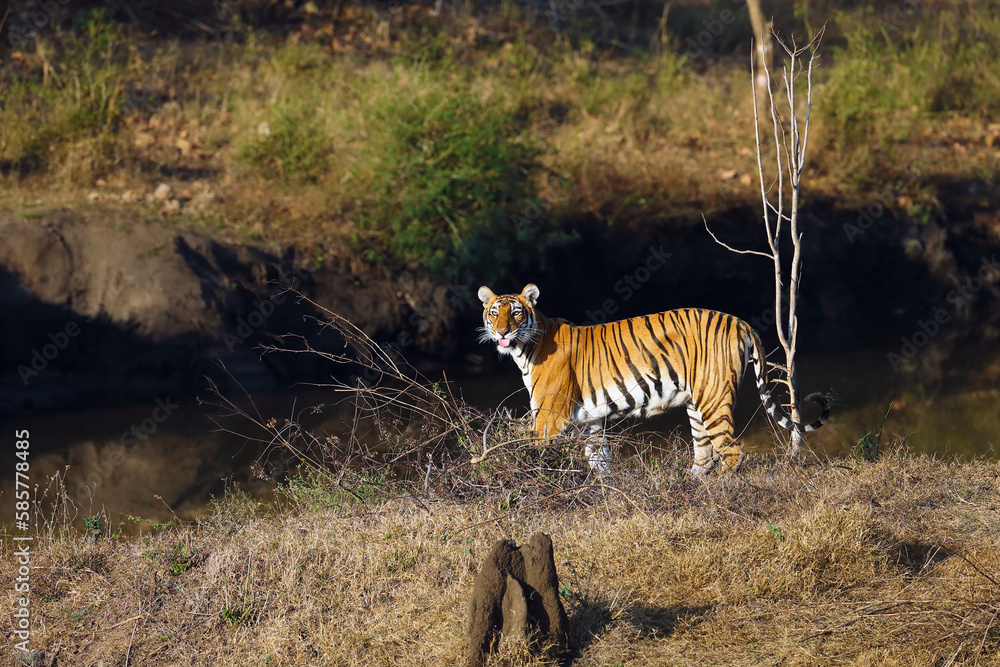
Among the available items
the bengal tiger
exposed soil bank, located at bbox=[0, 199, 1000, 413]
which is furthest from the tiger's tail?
exposed soil bank, located at bbox=[0, 199, 1000, 413]

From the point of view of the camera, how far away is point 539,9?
19.1 m

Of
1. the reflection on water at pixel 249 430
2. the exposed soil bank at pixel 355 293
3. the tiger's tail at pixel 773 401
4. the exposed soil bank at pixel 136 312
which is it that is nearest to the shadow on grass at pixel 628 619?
the tiger's tail at pixel 773 401

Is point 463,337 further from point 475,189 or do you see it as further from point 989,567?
point 989,567

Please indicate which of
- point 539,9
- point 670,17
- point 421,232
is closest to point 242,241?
point 421,232

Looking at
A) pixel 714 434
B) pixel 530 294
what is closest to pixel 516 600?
pixel 714 434

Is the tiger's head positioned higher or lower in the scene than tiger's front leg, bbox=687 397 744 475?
higher

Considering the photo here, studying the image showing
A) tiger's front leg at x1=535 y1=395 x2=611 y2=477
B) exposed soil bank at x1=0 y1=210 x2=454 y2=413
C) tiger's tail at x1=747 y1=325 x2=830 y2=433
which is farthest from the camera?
exposed soil bank at x1=0 y1=210 x2=454 y2=413

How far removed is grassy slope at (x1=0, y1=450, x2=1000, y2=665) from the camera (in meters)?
4.37

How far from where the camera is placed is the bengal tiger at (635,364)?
278 inches

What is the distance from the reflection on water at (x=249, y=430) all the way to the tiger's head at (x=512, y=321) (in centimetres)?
98

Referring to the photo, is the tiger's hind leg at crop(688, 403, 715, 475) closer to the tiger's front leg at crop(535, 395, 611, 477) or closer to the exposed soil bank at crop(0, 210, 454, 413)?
the tiger's front leg at crop(535, 395, 611, 477)

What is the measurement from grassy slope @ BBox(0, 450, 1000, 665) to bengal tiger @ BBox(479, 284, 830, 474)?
4.00 ft

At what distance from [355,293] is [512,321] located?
468cm

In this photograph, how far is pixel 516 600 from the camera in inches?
165
